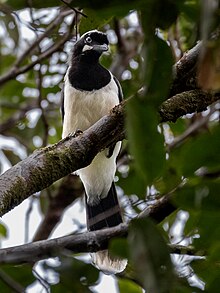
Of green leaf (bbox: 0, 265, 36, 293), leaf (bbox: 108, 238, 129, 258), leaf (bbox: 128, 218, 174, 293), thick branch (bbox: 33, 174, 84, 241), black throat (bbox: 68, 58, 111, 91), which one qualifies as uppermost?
leaf (bbox: 128, 218, 174, 293)

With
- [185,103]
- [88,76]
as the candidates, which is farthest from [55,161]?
[88,76]

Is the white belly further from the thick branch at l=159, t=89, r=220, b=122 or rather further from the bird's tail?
the thick branch at l=159, t=89, r=220, b=122

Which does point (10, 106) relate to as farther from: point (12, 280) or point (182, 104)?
point (12, 280)

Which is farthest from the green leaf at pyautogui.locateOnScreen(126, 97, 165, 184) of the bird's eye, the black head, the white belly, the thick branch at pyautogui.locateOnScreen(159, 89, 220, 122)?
the bird's eye

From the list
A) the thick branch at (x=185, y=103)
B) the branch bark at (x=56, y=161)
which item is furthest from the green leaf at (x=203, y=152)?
the thick branch at (x=185, y=103)

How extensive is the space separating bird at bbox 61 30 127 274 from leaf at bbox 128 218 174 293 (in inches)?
86.3

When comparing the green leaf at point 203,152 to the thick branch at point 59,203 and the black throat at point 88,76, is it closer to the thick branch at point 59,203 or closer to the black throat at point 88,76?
the black throat at point 88,76

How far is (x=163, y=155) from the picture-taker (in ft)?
2.30

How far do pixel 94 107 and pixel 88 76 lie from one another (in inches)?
7.1

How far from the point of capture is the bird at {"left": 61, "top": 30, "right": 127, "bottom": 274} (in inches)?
117

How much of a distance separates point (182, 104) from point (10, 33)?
123cm

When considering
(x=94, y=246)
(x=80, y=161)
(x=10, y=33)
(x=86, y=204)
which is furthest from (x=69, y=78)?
(x=80, y=161)

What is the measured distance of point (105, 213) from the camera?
3061 mm

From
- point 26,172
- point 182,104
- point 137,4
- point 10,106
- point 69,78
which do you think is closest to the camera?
point 137,4
